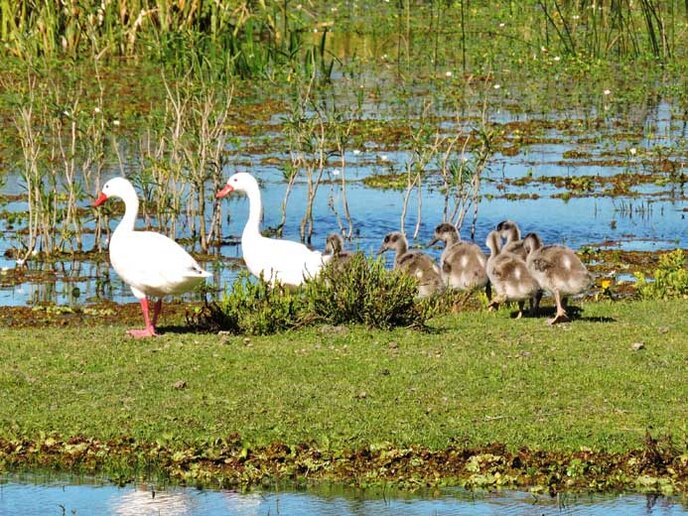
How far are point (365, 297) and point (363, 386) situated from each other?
2065 millimetres

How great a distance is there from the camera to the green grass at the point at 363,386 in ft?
28.9

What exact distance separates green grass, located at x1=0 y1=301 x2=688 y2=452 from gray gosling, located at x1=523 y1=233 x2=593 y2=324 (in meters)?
0.33

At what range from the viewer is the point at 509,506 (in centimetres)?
767

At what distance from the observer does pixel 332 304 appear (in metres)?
12.1

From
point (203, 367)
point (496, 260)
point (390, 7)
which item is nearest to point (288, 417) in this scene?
point (203, 367)

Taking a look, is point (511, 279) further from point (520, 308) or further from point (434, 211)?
point (434, 211)

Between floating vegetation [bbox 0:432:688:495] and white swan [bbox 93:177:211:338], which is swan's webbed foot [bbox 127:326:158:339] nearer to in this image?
white swan [bbox 93:177:211:338]

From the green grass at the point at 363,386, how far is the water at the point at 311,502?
619 mm

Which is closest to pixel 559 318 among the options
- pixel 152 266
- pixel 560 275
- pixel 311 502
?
pixel 560 275

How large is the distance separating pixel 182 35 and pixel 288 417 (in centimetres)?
1178

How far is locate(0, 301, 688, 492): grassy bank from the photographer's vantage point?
8688 millimetres

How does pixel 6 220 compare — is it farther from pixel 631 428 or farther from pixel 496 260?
pixel 631 428

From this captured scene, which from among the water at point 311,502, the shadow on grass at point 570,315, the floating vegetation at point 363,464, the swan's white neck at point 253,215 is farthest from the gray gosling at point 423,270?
the water at point 311,502

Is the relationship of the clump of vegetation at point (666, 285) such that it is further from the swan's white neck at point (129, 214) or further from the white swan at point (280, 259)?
the swan's white neck at point (129, 214)
